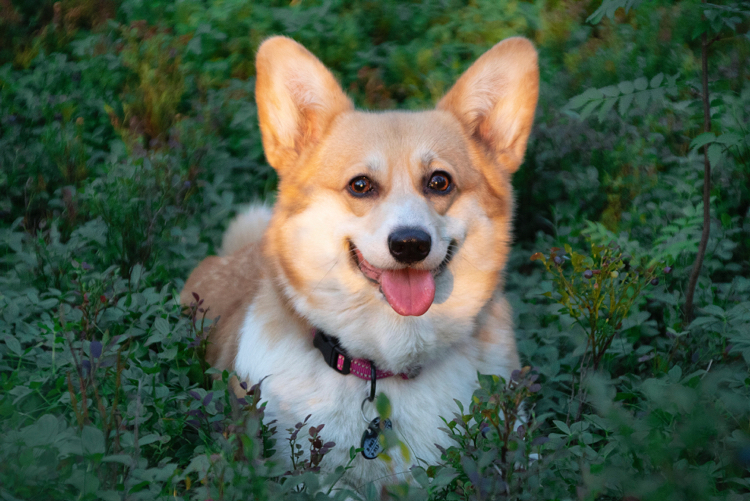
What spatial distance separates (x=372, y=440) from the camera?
7.07ft

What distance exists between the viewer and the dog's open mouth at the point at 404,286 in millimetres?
2283

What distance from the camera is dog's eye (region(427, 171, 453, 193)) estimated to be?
2.47 meters

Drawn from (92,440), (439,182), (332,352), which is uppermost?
(92,440)

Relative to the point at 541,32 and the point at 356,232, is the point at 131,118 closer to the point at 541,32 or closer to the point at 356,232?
the point at 356,232

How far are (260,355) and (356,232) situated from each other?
595mm

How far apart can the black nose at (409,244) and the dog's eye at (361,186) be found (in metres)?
0.33

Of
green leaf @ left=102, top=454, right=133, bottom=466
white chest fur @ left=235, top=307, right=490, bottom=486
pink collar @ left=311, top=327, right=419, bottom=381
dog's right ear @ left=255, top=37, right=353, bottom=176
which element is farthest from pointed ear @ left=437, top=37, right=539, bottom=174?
green leaf @ left=102, top=454, right=133, bottom=466

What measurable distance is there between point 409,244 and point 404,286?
0.21 meters

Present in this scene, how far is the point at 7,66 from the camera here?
462cm

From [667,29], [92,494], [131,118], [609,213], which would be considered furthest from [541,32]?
[92,494]

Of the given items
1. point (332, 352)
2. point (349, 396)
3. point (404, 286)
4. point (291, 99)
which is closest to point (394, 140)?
point (291, 99)

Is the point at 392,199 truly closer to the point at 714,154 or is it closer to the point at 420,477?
the point at 420,477

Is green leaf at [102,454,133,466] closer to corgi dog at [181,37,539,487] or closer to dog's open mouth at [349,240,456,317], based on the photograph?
corgi dog at [181,37,539,487]

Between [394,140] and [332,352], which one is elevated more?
[394,140]
